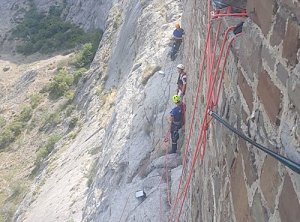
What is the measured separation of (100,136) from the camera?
17.2 metres

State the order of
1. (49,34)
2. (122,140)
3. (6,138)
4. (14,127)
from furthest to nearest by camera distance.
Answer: (49,34)
(14,127)
(6,138)
(122,140)

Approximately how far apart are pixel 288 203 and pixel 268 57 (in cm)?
81

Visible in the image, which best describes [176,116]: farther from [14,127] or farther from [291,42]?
[14,127]

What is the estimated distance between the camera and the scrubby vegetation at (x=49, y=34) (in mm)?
34438

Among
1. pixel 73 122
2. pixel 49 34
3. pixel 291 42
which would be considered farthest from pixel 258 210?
pixel 49 34

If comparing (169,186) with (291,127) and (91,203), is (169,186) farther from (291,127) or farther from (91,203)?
(291,127)

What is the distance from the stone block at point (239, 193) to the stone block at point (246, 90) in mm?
370

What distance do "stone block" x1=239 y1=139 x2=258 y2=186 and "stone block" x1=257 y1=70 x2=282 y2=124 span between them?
366mm

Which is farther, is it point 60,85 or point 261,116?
point 60,85

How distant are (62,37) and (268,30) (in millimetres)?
33817

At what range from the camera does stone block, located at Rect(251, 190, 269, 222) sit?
2.65 metres

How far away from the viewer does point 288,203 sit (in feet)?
7.55

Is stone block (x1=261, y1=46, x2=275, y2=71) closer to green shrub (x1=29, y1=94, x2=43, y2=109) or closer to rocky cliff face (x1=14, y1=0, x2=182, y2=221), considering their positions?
rocky cliff face (x1=14, y1=0, x2=182, y2=221)

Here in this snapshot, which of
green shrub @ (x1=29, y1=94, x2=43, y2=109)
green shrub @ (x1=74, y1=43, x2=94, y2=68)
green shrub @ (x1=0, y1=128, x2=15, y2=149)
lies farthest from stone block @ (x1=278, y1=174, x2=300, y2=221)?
green shrub @ (x1=74, y1=43, x2=94, y2=68)
